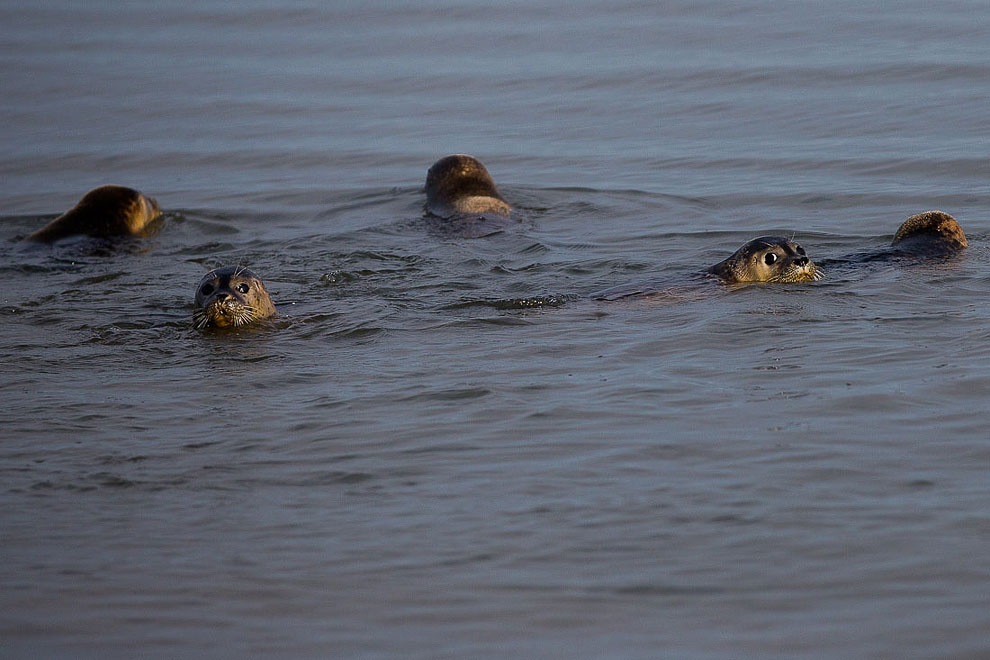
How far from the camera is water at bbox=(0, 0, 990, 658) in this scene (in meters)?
4.11

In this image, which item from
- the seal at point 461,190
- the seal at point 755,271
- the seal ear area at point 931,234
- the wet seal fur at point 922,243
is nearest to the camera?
the seal at point 755,271

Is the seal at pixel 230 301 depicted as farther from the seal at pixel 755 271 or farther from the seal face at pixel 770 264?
the seal face at pixel 770 264

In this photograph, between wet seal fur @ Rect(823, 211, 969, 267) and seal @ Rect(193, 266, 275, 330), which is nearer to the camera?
seal @ Rect(193, 266, 275, 330)

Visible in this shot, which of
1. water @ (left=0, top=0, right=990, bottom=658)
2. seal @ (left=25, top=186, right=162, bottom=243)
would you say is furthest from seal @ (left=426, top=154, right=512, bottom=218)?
seal @ (left=25, top=186, right=162, bottom=243)

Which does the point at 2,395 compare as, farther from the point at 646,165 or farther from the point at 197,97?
the point at 197,97

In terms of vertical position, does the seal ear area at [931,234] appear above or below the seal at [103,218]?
below

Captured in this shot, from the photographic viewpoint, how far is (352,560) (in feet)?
14.5

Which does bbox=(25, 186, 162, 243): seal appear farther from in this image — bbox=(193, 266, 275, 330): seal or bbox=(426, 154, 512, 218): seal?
bbox=(193, 266, 275, 330): seal

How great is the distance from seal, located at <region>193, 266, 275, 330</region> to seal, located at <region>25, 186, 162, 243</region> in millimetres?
2986

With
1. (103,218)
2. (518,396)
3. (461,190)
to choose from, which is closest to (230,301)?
(518,396)

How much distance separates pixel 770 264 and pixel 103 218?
5.30m

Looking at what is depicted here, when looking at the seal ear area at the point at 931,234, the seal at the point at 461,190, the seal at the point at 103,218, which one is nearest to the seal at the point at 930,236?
the seal ear area at the point at 931,234

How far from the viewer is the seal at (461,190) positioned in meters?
10.9

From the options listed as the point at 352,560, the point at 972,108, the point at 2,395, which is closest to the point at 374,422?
the point at 352,560
